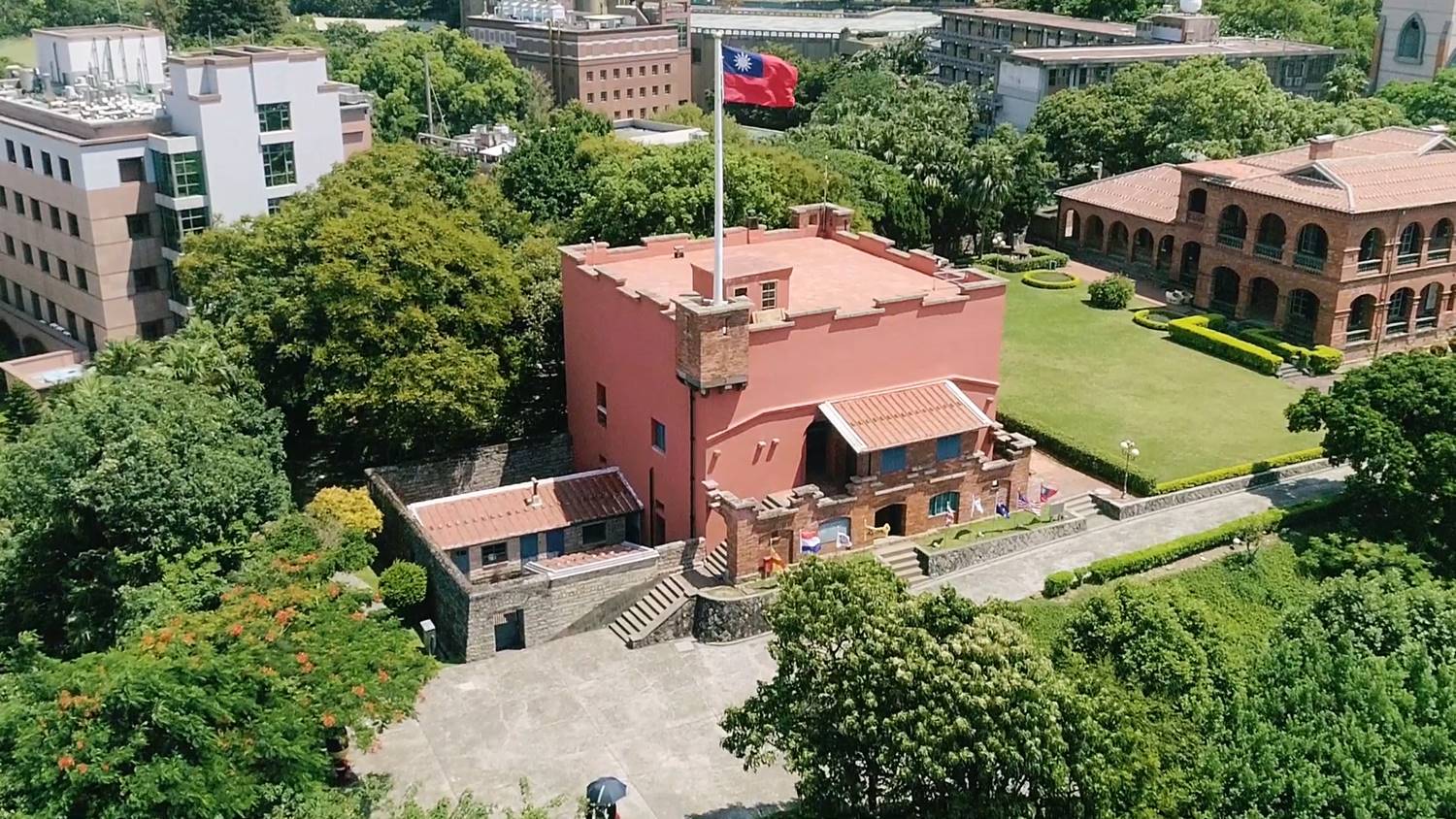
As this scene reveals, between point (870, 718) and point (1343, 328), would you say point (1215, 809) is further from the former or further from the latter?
point (1343, 328)

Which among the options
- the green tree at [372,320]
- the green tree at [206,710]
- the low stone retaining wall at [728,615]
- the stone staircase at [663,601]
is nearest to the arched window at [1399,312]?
the stone staircase at [663,601]

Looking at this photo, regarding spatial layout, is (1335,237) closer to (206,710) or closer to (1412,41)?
(206,710)

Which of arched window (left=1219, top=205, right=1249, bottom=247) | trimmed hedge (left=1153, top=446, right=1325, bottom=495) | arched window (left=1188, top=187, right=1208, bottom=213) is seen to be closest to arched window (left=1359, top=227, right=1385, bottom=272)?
arched window (left=1219, top=205, right=1249, bottom=247)

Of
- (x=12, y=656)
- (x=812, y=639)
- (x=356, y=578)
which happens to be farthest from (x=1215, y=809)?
(x=12, y=656)

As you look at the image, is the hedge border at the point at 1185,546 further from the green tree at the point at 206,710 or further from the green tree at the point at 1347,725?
the green tree at the point at 206,710

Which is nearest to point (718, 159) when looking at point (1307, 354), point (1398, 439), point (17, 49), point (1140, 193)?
point (1398, 439)

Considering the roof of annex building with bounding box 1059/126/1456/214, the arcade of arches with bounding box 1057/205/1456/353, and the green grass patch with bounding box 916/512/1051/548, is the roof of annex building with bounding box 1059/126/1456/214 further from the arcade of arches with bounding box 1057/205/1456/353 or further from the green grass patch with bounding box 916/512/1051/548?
the green grass patch with bounding box 916/512/1051/548
